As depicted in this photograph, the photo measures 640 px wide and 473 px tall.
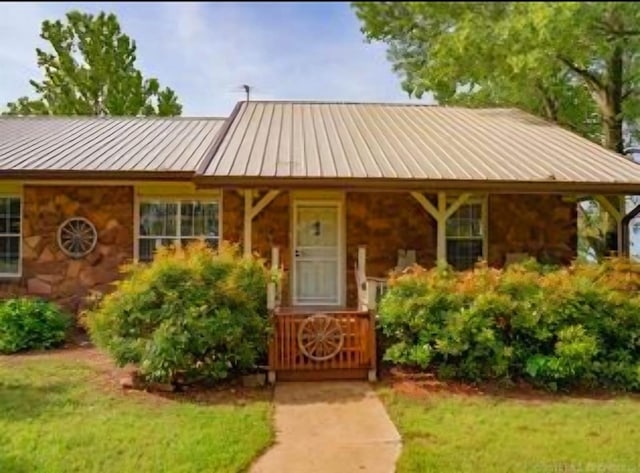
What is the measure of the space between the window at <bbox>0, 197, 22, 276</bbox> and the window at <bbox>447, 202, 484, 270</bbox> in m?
7.59

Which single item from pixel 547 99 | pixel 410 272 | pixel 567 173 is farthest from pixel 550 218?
pixel 547 99

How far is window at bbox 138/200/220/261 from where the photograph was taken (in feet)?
34.6

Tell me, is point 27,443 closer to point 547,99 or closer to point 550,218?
point 550,218

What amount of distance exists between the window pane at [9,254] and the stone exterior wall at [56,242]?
24cm

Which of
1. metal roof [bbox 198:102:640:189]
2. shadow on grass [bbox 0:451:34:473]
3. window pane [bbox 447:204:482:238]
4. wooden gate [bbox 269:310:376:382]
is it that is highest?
metal roof [bbox 198:102:640:189]

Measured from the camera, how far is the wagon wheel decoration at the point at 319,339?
7172mm

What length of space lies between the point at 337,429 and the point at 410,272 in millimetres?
2911

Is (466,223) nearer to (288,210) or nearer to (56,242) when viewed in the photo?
(288,210)

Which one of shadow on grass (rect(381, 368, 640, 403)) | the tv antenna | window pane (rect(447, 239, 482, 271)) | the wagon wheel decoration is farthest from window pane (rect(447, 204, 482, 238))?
the tv antenna

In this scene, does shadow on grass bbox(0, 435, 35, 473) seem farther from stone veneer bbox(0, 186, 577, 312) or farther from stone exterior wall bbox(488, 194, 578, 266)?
stone exterior wall bbox(488, 194, 578, 266)

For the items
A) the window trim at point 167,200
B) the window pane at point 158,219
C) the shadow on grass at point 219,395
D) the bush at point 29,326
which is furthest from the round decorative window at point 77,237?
the shadow on grass at point 219,395

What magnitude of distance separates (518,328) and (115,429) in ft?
14.9

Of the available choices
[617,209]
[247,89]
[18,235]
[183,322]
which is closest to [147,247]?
[18,235]

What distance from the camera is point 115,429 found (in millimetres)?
5391
